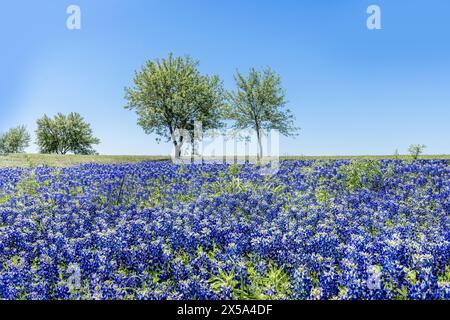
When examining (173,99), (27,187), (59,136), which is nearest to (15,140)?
(59,136)

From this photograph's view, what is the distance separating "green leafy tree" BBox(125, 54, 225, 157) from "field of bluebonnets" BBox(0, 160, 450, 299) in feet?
96.0

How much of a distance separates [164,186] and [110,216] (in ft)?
13.4

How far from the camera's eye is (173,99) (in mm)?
39500

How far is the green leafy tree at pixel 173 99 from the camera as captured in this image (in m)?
41.0

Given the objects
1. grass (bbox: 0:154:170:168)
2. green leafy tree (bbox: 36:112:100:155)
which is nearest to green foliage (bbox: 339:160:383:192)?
grass (bbox: 0:154:170:168)

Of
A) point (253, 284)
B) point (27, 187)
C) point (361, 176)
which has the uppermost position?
point (361, 176)

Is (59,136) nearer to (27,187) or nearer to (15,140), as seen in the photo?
(15,140)

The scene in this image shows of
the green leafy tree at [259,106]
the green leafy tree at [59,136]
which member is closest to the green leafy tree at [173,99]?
the green leafy tree at [259,106]

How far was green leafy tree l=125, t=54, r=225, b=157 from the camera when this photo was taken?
4097cm

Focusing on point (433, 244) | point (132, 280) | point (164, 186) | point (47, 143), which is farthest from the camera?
point (47, 143)

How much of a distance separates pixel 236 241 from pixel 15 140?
9114 cm
